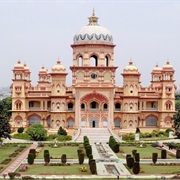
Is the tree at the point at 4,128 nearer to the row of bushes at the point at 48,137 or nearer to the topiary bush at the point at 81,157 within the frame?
the row of bushes at the point at 48,137

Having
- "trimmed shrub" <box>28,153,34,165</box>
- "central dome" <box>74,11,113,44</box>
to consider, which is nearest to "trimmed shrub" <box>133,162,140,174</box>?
"trimmed shrub" <box>28,153,34,165</box>

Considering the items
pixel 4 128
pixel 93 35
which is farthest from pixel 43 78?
pixel 4 128

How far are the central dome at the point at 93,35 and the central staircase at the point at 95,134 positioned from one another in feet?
34.5

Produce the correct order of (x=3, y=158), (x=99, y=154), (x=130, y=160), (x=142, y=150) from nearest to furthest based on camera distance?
(x=130, y=160) < (x=3, y=158) < (x=99, y=154) < (x=142, y=150)

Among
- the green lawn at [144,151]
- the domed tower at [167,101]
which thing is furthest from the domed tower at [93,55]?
the green lawn at [144,151]

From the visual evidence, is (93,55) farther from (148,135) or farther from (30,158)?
(30,158)

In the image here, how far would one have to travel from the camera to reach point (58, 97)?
6134 cm

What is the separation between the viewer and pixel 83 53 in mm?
62906

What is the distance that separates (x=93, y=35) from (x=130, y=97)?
850cm

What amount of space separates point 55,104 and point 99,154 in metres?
20.8

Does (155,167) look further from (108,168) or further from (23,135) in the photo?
(23,135)

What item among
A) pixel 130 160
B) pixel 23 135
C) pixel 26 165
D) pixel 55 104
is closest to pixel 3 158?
pixel 26 165

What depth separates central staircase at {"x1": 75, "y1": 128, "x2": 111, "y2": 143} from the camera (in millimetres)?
54844

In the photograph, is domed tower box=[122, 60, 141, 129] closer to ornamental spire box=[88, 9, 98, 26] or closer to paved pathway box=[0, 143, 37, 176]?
ornamental spire box=[88, 9, 98, 26]
